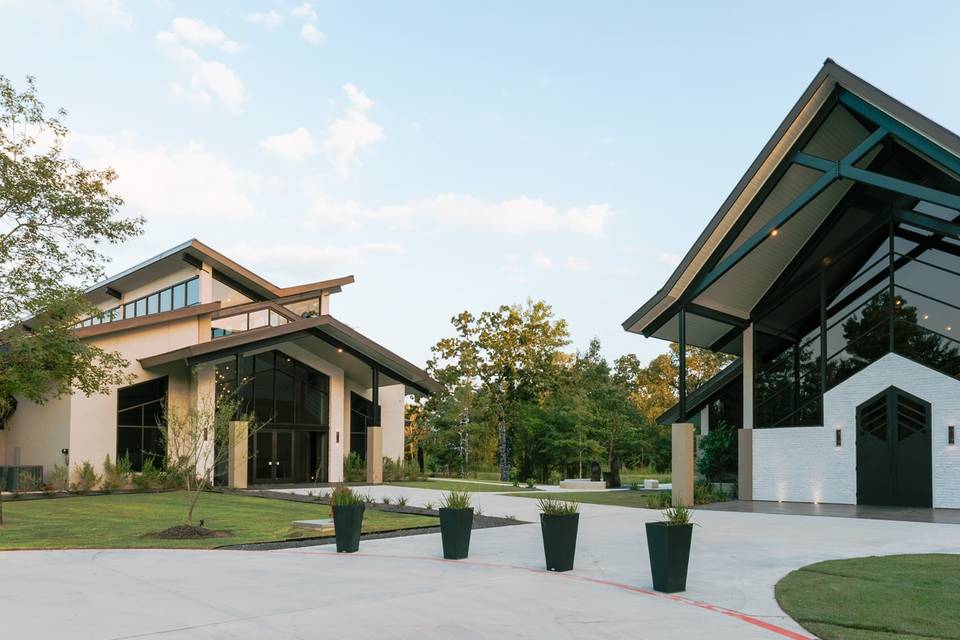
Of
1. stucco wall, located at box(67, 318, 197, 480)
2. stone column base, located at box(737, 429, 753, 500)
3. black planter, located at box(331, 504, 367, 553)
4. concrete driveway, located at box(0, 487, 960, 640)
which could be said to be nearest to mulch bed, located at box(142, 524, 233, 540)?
concrete driveway, located at box(0, 487, 960, 640)

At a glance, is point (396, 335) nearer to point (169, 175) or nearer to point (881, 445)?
point (169, 175)

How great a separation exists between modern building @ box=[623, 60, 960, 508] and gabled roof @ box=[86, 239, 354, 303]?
18.5 m

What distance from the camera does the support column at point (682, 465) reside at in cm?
2283

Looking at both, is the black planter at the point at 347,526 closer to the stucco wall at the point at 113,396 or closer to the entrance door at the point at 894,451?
the entrance door at the point at 894,451

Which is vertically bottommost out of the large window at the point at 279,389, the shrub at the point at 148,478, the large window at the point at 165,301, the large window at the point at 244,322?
the shrub at the point at 148,478

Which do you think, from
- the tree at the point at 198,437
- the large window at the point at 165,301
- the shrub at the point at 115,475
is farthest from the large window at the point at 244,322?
the shrub at the point at 115,475

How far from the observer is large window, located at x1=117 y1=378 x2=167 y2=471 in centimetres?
2984

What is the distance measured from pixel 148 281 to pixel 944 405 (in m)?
33.0

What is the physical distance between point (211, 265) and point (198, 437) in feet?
64.3

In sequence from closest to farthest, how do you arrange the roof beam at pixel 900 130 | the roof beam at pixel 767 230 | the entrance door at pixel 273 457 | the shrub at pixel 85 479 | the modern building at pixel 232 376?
1. the roof beam at pixel 900 130
2. the roof beam at pixel 767 230
3. the shrub at pixel 85 479
4. the modern building at pixel 232 376
5. the entrance door at pixel 273 457

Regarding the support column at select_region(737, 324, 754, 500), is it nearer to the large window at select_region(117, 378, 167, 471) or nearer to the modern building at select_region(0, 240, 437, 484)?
the modern building at select_region(0, 240, 437, 484)

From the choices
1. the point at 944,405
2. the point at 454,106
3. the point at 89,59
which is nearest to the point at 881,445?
the point at 944,405

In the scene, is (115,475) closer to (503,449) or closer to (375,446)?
(375,446)

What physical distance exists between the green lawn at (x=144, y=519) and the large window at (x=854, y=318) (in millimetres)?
12063
